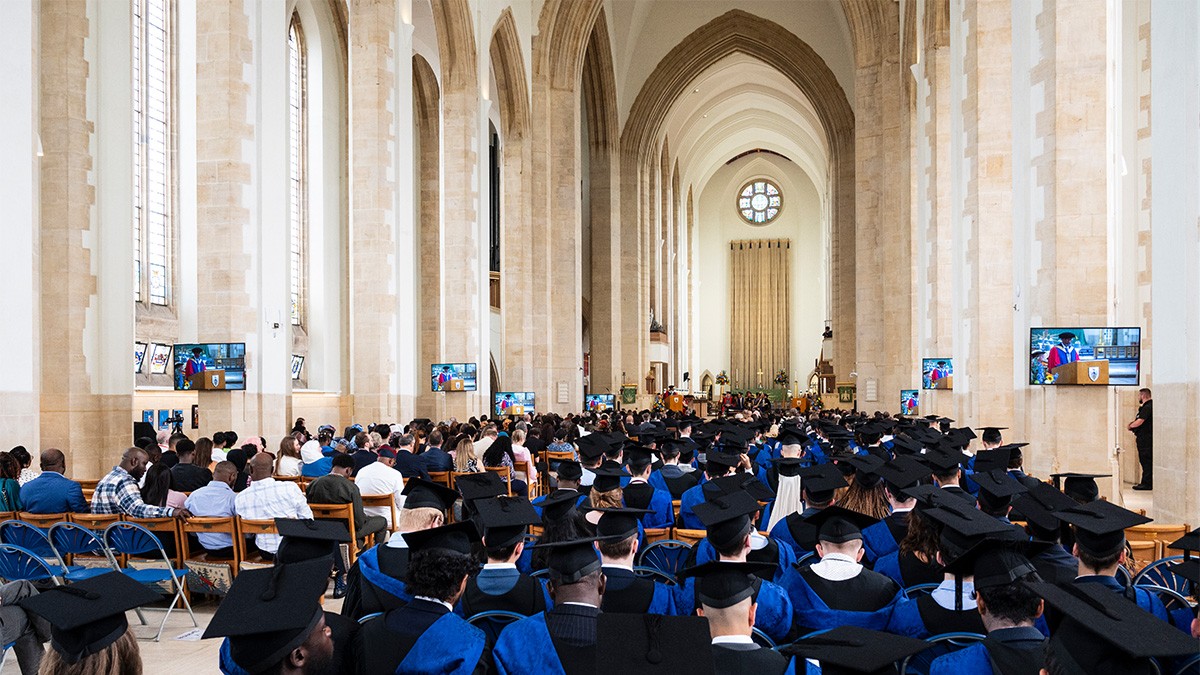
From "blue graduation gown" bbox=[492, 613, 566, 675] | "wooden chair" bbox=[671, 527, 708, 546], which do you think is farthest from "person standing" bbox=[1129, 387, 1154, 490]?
"blue graduation gown" bbox=[492, 613, 566, 675]

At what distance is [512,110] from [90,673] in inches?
1000

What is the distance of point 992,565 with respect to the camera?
346cm

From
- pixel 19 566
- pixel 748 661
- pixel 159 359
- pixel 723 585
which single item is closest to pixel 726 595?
pixel 723 585

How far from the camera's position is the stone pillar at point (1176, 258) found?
26.0 ft

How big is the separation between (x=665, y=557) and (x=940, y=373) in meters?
13.7

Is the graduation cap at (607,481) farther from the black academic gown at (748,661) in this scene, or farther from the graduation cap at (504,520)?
the black academic gown at (748,661)

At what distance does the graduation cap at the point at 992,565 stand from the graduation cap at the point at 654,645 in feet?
3.58

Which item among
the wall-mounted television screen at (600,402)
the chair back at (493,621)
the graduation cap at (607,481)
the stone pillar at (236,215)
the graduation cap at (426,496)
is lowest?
the wall-mounted television screen at (600,402)

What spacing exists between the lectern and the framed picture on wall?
1526cm

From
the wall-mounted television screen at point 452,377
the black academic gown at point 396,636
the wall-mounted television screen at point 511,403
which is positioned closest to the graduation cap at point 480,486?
the black academic gown at point 396,636

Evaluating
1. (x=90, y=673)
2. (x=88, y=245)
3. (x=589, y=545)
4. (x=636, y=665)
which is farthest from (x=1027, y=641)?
(x=88, y=245)

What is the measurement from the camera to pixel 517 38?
2647 cm

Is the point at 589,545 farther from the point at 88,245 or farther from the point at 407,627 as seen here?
the point at 88,245

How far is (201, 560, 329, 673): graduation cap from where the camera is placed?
280cm
